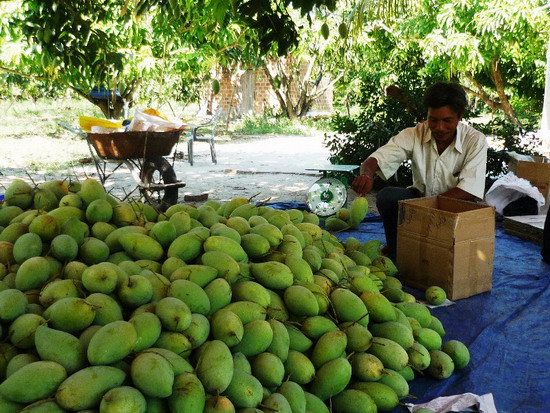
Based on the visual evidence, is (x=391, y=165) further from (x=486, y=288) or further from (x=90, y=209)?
(x=90, y=209)

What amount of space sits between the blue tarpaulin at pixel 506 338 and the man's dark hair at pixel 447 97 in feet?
3.15

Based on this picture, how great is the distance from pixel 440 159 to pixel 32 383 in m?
2.66

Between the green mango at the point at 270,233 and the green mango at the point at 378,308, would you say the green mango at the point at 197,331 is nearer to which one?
the green mango at the point at 270,233

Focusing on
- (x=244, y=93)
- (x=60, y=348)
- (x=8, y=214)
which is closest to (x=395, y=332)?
(x=60, y=348)

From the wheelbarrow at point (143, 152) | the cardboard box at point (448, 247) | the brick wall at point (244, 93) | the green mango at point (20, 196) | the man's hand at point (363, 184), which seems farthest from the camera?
the brick wall at point (244, 93)

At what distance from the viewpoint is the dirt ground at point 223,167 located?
653 cm

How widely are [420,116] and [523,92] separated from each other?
22.3 feet

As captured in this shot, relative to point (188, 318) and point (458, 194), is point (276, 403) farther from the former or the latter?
point (458, 194)

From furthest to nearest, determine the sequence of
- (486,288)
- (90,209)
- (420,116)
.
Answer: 1. (420,116)
2. (486,288)
3. (90,209)

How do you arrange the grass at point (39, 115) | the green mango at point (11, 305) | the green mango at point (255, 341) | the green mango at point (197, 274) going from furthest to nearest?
the grass at point (39, 115), the green mango at point (197, 274), the green mango at point (255, 341), the green mango at point (11, 305)

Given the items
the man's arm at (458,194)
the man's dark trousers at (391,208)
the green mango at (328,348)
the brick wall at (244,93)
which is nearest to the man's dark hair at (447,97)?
the man's arm at (458,194)

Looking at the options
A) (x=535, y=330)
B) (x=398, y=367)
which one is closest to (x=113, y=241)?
(x=398, y=367)

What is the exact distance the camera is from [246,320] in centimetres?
152

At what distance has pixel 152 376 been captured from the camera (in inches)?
47.2
